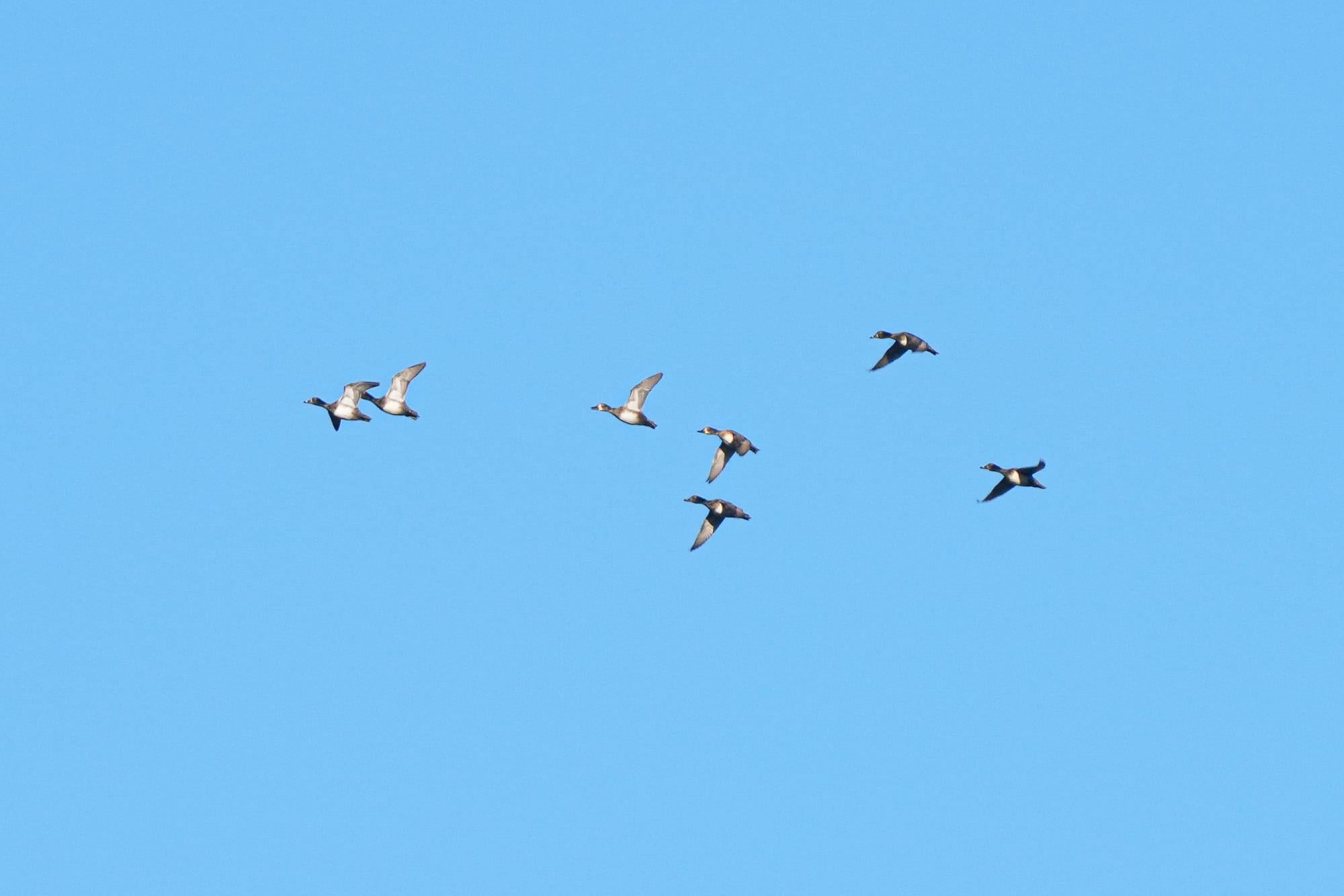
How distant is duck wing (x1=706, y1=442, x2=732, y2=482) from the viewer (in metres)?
57.1

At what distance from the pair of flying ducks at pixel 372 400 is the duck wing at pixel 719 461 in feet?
31.8

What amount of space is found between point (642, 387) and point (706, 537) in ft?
17.3

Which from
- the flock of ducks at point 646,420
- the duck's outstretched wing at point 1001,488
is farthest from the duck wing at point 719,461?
the duck's outstretched wing at point 1001,488

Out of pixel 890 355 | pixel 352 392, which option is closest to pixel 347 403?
pixel 352 392

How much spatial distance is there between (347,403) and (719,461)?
1223 cm

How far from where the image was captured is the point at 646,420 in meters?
57.8

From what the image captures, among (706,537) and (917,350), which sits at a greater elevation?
(917,350)

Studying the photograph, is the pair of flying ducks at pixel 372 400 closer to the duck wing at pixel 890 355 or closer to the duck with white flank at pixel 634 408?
the duck with white flank at pixel 634 408

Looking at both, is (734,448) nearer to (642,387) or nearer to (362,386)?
(642,387)

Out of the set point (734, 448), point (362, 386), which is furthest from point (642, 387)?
point (362, 386)

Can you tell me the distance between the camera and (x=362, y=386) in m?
58.4

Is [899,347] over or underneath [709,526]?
over

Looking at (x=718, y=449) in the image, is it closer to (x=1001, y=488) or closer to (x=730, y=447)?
(x=730, y=447)

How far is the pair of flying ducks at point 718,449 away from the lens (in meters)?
57.4
